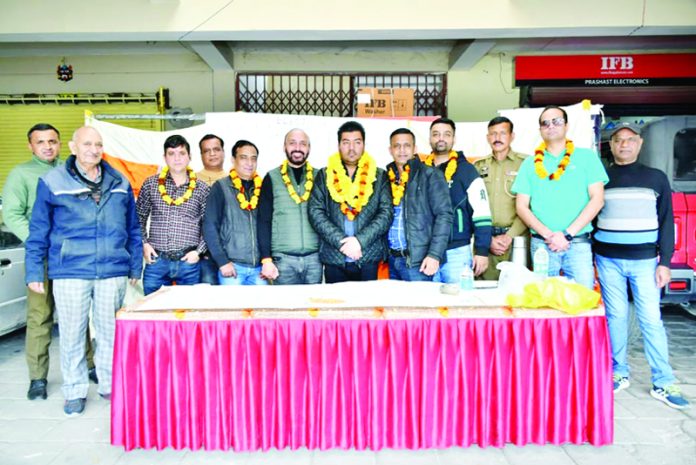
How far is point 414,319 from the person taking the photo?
7.37 feet

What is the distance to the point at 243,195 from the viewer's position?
3.25 m

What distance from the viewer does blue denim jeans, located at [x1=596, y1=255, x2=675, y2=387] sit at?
2.90m

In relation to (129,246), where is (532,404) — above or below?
below

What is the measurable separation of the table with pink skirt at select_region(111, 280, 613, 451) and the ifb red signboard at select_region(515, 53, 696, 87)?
20.1ft

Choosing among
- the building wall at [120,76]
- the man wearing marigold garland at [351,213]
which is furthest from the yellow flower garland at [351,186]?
the building wall at [120,76]

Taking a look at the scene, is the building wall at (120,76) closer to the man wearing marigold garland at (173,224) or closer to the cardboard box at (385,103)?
the cardboard box at (385,103)

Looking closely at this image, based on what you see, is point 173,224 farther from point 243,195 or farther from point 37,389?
point 37,389

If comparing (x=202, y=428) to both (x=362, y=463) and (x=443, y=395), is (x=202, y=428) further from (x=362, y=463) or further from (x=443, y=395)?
(x=443, y=395)

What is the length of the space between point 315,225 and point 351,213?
23cm

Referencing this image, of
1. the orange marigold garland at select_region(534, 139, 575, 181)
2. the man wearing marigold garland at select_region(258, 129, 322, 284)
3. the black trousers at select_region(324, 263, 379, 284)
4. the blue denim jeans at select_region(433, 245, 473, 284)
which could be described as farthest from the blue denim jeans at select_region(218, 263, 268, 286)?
the orange marigold garland at select_region(534, 139, 575, 181)

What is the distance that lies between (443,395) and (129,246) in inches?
78.8

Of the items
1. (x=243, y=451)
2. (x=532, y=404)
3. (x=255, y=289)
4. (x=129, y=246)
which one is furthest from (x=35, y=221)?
(x=532, y=404)

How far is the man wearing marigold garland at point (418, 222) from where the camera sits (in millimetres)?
2922

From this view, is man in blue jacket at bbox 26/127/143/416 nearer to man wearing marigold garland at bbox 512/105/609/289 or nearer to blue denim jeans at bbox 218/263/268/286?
blue denim jeans at bbox 218/263/268/286
